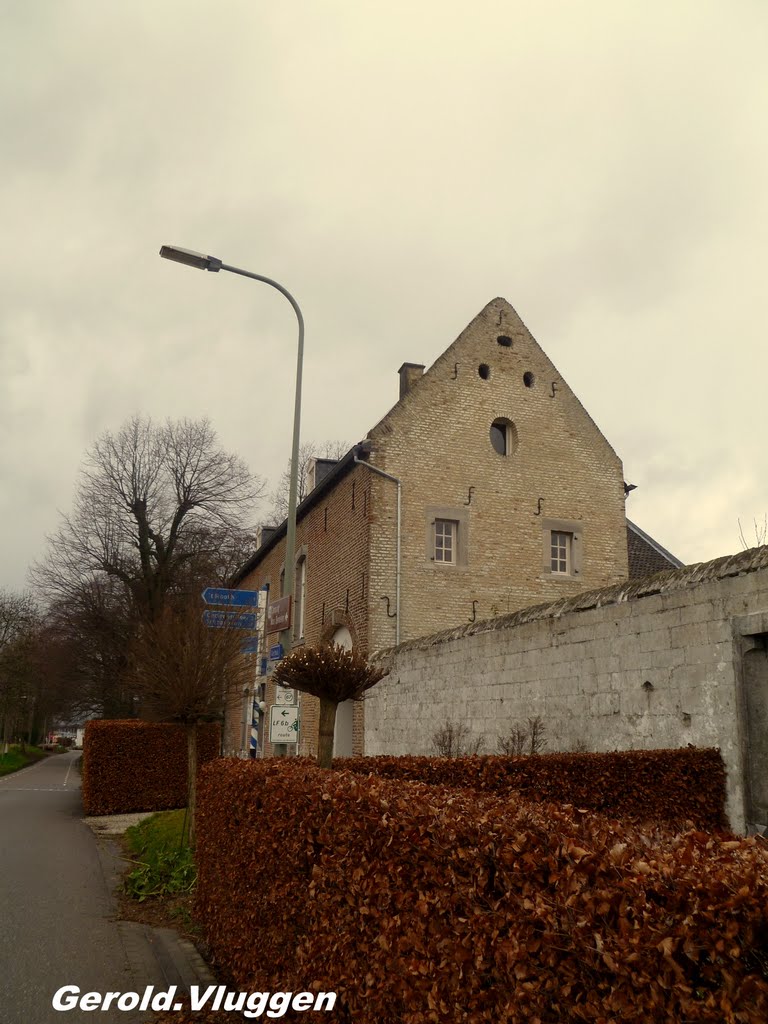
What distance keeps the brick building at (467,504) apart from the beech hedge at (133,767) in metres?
3.86

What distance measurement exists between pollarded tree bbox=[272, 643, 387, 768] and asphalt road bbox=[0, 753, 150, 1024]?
235cm

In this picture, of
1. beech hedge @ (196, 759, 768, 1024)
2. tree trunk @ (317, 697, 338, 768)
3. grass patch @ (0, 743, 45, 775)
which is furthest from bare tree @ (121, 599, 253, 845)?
grass patch @ (0, 743, 45, 775)

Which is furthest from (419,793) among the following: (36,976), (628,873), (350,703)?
(350,703)

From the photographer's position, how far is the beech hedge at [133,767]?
794 inches

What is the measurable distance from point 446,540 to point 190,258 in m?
10.2

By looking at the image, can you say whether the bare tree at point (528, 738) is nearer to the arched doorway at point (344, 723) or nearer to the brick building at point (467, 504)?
the brick building at point (467, 504)

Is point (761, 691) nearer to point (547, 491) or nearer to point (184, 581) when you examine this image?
point (547, 491)

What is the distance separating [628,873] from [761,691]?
22.8 ft

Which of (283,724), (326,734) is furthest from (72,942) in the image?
(283,724)

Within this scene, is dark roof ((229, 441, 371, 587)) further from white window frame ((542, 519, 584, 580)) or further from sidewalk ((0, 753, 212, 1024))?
sidewalk ((0, 753, 212, 1024))

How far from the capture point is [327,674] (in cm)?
782

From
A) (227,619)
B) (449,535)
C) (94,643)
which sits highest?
(449,535)

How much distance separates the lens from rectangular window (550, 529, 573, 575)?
22188mm

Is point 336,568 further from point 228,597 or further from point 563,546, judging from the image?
point 228,597
